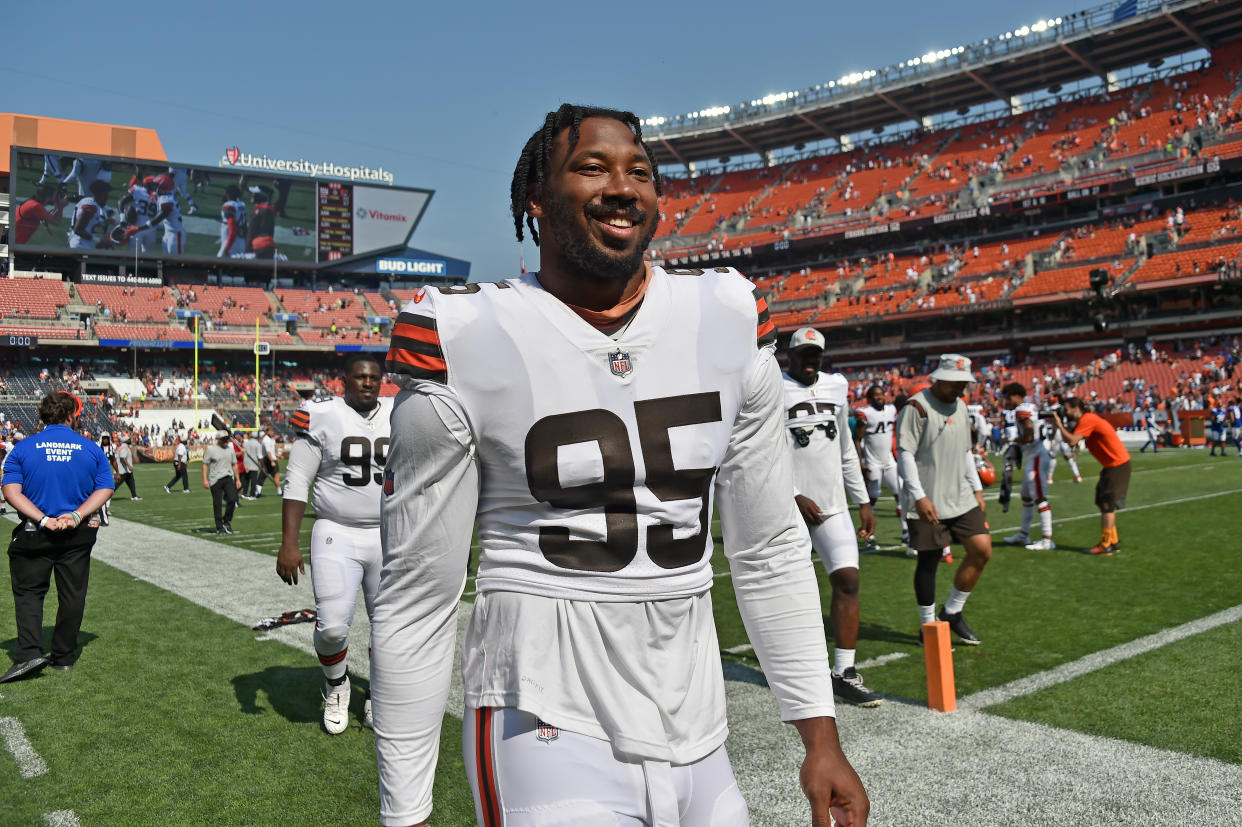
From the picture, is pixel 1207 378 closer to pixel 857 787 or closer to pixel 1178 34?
pixel 1178 34

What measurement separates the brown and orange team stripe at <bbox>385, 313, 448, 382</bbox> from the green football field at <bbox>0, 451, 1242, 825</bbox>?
298 cm

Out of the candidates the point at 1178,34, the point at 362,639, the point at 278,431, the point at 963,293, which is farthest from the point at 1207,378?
the point at 278,431

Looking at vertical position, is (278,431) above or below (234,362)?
below

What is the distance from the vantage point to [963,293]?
147 feet

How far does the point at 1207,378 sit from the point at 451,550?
39104 mm

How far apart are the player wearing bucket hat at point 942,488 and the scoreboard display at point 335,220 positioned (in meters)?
65.1

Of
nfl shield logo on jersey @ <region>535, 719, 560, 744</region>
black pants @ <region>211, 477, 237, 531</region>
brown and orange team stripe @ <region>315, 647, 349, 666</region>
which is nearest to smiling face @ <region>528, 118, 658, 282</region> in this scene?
nfl shield logo on jersey @ <region>535, 719, 560, 744</region>

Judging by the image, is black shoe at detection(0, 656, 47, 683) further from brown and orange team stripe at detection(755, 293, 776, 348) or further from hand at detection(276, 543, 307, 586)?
brown and orange team stripe at detection(755, 293, 776, 348)

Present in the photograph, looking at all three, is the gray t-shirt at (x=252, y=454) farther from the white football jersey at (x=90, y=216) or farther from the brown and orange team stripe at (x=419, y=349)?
the white football jersey at (x=90, y=216)

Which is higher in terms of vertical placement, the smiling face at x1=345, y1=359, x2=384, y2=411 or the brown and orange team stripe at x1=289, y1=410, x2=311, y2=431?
the smiling face at x1=345, y1=359, x2=384, y2=411

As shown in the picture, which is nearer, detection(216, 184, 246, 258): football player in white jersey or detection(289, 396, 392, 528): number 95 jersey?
detection(289, 396, 392, 528): number 95 jersey

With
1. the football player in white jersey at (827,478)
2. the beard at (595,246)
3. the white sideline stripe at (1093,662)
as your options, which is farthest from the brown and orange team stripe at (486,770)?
the white sideline stripe at (1093,662)

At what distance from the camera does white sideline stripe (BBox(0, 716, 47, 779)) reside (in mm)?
4754

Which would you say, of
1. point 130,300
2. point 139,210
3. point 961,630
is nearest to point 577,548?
point 961,630
